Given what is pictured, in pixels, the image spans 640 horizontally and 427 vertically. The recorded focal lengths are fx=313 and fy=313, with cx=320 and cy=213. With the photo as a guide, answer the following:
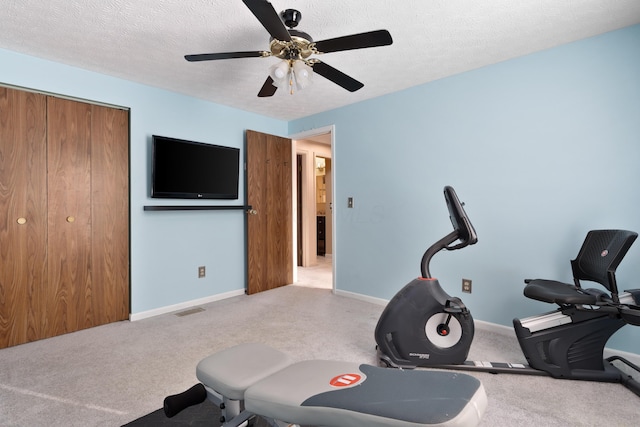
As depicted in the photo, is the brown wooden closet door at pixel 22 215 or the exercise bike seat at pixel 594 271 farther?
the brown wooden closet door at pixel 22 215

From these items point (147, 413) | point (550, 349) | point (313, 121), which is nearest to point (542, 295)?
point (550, 349)

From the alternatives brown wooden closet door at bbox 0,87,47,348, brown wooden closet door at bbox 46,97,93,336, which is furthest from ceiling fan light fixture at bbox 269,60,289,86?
brown wooden closet door at bbox 0,87,47,348

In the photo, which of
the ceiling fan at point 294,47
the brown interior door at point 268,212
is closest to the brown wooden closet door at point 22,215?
the ceiling fan at point 294,47

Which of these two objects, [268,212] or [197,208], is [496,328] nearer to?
[268,212]

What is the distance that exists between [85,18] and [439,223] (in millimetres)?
Result: 3279

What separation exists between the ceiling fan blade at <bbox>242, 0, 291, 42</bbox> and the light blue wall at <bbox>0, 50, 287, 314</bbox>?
2153 mm

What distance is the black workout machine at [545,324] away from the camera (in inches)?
75.3

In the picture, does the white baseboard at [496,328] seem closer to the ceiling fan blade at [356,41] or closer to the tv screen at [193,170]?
the tv screen at [193,170]

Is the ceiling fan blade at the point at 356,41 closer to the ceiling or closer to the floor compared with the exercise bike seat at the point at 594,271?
closer to the ceiling

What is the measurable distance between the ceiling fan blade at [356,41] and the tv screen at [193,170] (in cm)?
213

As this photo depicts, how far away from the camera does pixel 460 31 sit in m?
2.28

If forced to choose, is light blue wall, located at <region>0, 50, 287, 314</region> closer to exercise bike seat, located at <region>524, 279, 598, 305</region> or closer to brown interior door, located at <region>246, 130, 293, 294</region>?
brown interior door, located at <region>246, 130, 293, 294</region>

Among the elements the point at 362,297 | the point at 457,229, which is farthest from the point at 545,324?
the point at 362,297

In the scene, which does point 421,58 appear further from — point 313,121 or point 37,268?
point 37,268
